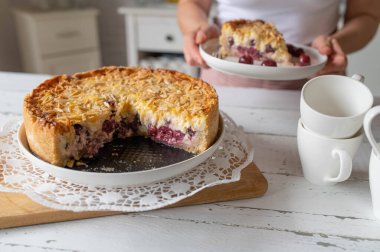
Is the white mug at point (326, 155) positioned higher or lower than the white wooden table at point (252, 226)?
higher

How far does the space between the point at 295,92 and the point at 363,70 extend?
1.72 metres

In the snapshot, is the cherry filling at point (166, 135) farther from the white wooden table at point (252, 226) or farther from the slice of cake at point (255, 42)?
the slice of cake at point (255, 42)

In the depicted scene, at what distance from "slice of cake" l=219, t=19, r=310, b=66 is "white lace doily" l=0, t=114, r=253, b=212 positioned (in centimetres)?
57

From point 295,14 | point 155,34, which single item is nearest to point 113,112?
point 295,14

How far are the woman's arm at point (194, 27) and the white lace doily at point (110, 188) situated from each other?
48 cm

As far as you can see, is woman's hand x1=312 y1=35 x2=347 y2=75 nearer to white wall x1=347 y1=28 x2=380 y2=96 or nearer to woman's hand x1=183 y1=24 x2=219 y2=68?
woman's hand x1=183 y1=24 x2=219 y2=68

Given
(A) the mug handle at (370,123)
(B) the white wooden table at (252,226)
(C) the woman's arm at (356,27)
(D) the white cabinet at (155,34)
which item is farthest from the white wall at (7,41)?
(A) the mug handle at (370,123)

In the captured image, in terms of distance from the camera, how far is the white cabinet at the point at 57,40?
2797mm

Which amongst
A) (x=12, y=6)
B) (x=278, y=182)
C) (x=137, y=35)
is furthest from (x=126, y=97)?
(x=12, y=6)

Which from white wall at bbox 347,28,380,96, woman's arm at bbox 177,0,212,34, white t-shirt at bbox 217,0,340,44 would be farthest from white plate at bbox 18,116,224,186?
white wall at bbox 347,28,380,96

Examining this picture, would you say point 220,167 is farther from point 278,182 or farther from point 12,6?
point 12,6

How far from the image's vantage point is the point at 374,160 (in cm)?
75

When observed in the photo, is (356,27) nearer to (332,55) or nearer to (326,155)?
(332,55)

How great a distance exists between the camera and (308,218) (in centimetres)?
80
